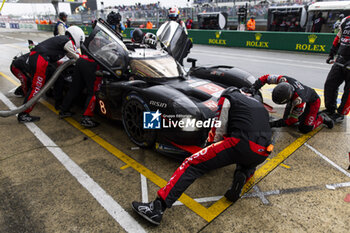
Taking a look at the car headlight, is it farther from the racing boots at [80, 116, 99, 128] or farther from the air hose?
the air hose

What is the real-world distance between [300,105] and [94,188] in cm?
296

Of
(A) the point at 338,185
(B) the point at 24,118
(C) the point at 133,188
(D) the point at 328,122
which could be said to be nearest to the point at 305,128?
(D) the point at 328,122

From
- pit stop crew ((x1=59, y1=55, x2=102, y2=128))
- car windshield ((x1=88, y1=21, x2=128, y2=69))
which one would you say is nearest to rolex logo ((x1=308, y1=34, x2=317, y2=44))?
car windshield ((x1=88, y1=21, x2=128, y2=69))

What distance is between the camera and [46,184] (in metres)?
2.90

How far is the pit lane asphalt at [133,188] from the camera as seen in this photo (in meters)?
2.34

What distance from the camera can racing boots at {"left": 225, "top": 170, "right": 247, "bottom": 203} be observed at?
251 centimetres

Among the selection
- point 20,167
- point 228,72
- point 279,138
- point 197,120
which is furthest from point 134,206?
point 228,72

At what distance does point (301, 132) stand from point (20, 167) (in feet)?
13.8

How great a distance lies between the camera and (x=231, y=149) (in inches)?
90.0

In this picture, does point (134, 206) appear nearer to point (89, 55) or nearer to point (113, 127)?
point (113, 127)

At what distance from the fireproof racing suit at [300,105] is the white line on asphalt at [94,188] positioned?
2546mm

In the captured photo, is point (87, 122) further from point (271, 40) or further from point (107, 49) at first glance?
point (271, 40)

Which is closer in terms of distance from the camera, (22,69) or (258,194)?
(258,194)

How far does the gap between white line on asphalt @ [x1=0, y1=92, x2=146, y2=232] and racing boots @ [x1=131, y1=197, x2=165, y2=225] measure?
0.12 m
